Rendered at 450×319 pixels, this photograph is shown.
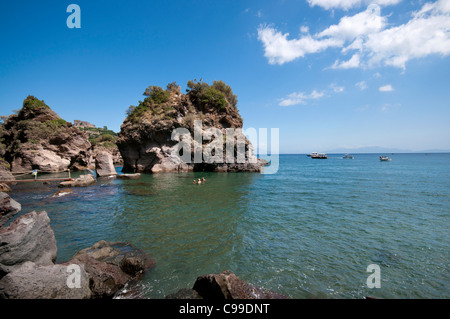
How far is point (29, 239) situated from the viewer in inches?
201

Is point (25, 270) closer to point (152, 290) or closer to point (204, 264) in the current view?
point (152, 290)

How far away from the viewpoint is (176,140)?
3556 cm

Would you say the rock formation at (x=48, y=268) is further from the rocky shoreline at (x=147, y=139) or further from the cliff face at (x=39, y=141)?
the cliff face at (x=39, y=141)

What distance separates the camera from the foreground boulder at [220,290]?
407 cm

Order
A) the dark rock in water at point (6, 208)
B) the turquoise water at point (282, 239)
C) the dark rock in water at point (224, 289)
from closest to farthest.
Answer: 1. the dark rock in water at point (224, 289)
2. the turquoise water at point (282, 239)
3. the dark rock in water at point (6, 208)

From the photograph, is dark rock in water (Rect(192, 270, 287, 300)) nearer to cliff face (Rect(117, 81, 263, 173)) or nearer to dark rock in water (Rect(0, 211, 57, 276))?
→ dark rock in water (Rect(0, 211, 57, 276))

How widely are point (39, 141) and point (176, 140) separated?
84.1 ft

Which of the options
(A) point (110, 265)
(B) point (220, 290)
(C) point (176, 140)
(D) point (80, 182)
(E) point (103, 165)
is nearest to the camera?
(B) point (220, 290)

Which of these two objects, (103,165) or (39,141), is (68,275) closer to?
(103,165)

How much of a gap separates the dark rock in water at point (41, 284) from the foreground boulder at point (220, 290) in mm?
2041

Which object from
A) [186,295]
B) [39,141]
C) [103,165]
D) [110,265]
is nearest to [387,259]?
[186,295]

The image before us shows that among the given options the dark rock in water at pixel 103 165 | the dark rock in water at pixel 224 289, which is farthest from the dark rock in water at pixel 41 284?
the dark rock in water at pixel 103 165
